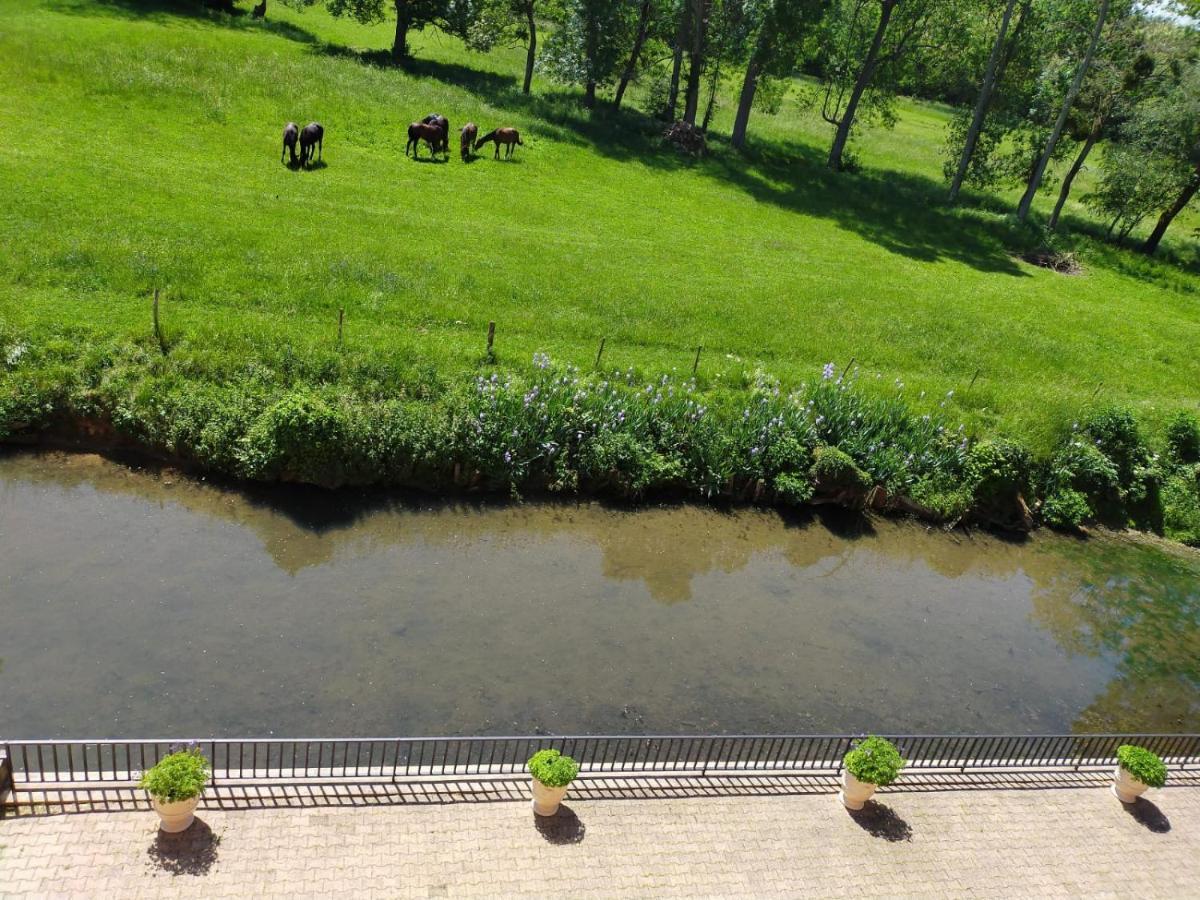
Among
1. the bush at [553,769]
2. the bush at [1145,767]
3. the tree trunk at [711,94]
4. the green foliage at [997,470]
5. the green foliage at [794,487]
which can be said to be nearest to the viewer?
the bush at [553,769]

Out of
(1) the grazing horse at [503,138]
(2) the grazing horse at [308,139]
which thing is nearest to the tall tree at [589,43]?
(1) the grazing horse at [503,138]

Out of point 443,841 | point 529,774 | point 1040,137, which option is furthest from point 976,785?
point 1040,137

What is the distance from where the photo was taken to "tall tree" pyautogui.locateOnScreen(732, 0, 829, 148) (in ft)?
149

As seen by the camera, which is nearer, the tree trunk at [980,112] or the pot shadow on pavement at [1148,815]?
the pot shadow on pavement at [1148,815]

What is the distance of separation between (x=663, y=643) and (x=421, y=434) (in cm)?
763

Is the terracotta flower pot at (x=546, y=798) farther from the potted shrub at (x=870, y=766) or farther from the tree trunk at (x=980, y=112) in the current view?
the tree trunk at (x=980, y=112)

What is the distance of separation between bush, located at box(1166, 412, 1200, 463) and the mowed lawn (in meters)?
2.24

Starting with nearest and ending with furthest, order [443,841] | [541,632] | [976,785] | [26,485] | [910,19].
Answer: [443,841] < [976,785] < [541,632] < [26,485] < [910,19]

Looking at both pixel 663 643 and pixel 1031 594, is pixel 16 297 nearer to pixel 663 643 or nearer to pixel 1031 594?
pixel 663 643

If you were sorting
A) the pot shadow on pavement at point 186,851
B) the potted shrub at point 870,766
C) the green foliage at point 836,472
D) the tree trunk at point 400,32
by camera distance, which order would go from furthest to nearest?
the tree trunk at point 400,32
the green foliage at point 836,472
the potted shrub at point 870,766
the pot shadow on pavement at point 186,851

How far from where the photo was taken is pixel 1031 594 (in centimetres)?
2072

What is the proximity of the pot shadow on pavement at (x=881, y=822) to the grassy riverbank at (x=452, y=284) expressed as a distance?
10090 millimetres

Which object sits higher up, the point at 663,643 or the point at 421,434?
the point at 421,434

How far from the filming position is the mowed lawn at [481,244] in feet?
77.8
